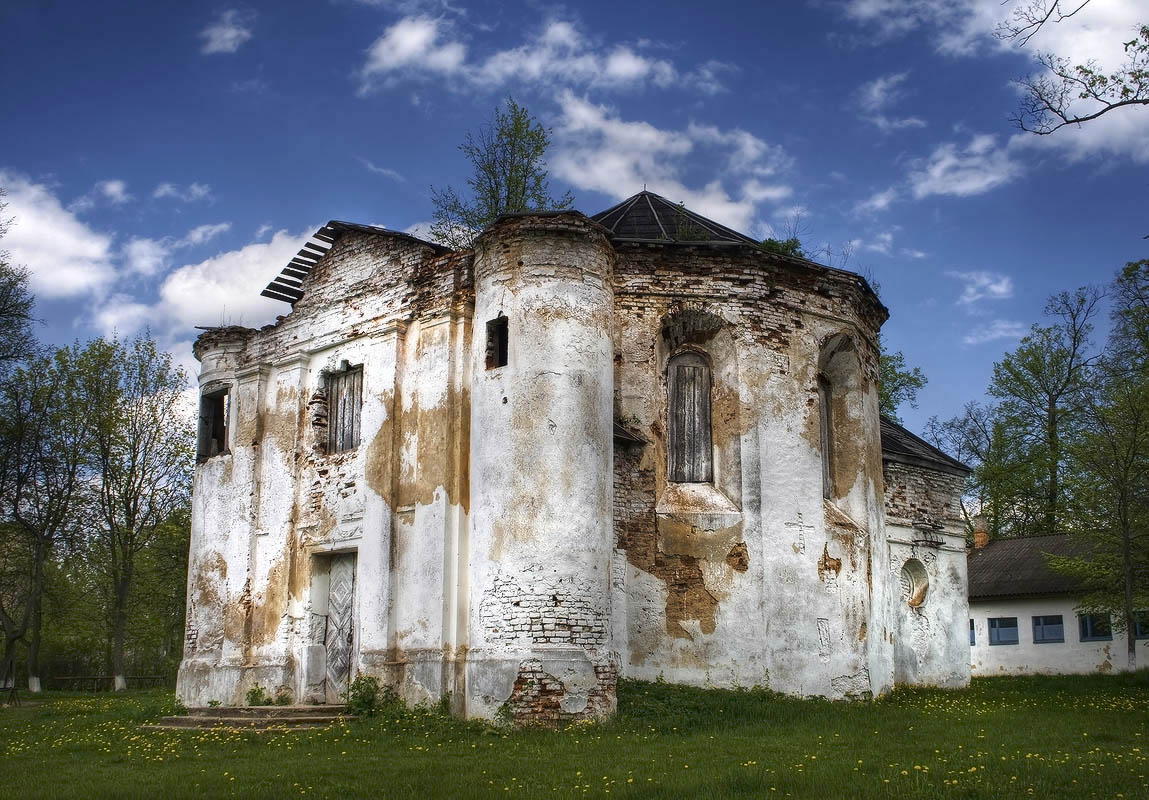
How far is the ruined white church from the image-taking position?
563 inches

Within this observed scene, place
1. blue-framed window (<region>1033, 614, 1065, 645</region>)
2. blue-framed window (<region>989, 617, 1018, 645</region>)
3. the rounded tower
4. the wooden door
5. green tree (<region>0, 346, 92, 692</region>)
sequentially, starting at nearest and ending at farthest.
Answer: the rounded tower < the wooden door < green tree (<region>0, 346, 92, 692</region>) < blue-framed window (<region>1033, 614, 1065, 645</region>) < blue-framed window (<region>989, 617, 1018, 645</region>)

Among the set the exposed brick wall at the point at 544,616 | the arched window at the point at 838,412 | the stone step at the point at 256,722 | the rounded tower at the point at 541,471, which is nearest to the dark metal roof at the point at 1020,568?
the arched window at the point at 838,412

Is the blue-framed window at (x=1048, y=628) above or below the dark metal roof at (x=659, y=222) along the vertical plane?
below

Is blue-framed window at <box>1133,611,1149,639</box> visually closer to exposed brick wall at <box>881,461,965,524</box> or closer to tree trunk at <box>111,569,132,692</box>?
exposed brick wall at <box>881,461,965,524</box>

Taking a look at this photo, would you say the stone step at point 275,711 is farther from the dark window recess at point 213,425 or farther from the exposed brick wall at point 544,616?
the dark window recess at point 213,425

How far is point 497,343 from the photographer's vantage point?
1548 centimetres

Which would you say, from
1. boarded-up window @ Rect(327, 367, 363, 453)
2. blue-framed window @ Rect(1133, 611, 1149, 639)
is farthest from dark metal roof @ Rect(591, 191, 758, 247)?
blue-framed window @ Rect(1133, 611, 1149, 639)

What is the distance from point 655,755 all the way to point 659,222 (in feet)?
34.1

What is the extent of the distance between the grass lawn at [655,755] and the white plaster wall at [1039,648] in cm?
1492

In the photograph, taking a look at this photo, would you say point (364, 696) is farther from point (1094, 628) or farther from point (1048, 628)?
point (1048, 628)

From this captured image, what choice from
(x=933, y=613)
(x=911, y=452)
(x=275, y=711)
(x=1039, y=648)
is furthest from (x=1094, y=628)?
(x=275, y=711)

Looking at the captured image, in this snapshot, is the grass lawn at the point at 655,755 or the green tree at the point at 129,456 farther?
the green tree at the point at 129,456

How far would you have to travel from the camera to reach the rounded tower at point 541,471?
13625 millimetres

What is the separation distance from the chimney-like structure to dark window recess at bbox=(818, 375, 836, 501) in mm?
19971
